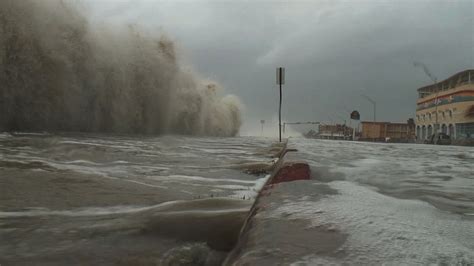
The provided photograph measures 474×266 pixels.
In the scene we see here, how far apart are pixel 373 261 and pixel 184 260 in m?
0.97

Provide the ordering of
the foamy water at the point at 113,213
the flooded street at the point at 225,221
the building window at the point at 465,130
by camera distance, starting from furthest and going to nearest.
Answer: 1. the building window at the point at 465,130
2. the foamy water at the point at 113,213
3. the flooded street at the point at 225,221

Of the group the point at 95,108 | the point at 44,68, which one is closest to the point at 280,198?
the point at 44,68

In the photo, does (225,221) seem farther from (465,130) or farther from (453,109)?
(453,109)

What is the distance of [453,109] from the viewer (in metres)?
56.2

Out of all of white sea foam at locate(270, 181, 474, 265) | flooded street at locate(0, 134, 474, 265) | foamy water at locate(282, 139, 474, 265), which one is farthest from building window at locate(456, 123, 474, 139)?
white sea foam at locate(270, 181, 474, 265)

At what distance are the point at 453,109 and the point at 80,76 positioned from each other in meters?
53.0

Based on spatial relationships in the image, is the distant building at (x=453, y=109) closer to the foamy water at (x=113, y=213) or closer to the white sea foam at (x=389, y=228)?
the foamy water at (x=113, y=213)

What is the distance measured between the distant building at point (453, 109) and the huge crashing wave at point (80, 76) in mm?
38672

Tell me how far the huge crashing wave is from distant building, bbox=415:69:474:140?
1523 inches

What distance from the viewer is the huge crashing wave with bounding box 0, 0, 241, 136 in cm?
1383

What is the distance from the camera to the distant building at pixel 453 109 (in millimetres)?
52438

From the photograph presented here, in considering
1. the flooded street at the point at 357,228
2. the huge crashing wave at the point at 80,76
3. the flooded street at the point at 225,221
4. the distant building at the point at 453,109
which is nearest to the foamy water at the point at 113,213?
the flooded street at the point at 225,221

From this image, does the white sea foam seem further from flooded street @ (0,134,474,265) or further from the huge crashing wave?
the huge crashing wave

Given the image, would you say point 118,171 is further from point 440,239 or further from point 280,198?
point 440,239
